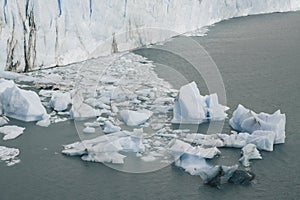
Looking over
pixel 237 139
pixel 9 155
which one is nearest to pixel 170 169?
pixel 237 139

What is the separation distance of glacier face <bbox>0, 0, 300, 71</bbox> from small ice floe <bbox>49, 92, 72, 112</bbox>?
5.83ft

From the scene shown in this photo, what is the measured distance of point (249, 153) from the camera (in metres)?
4.50

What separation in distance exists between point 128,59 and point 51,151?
4.03m

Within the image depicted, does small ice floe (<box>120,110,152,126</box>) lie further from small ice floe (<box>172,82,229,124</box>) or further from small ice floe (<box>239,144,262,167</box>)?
small ice floe (<box>239,144,262,167</box>)

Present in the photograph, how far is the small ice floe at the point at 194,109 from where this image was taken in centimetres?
541

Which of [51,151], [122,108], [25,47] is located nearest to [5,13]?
[25,47]

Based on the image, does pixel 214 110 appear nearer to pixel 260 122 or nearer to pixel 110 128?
pixel 260 122

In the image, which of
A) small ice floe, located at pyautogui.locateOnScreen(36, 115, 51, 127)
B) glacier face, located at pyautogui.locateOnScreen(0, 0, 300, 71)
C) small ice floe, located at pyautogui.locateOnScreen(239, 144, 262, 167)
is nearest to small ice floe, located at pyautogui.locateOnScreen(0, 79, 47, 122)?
small ice floe, located at pyautogui.locateOnScreen(36, 115, 51, 127)

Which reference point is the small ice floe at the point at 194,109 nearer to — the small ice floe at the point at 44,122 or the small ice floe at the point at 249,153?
the small ice floe at the point at 249,153

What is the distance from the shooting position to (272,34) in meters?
10.7

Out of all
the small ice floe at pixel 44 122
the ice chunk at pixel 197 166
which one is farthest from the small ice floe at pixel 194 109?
the small ice floe at pixel 44 122

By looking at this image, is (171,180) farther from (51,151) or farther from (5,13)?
(5,13)

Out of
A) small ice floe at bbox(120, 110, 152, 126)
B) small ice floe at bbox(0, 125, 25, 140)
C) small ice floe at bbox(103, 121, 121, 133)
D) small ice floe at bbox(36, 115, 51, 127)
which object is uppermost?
small ice floe at bbox(120, 110, 152, 126)

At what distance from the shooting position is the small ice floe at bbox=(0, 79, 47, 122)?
221 inches
